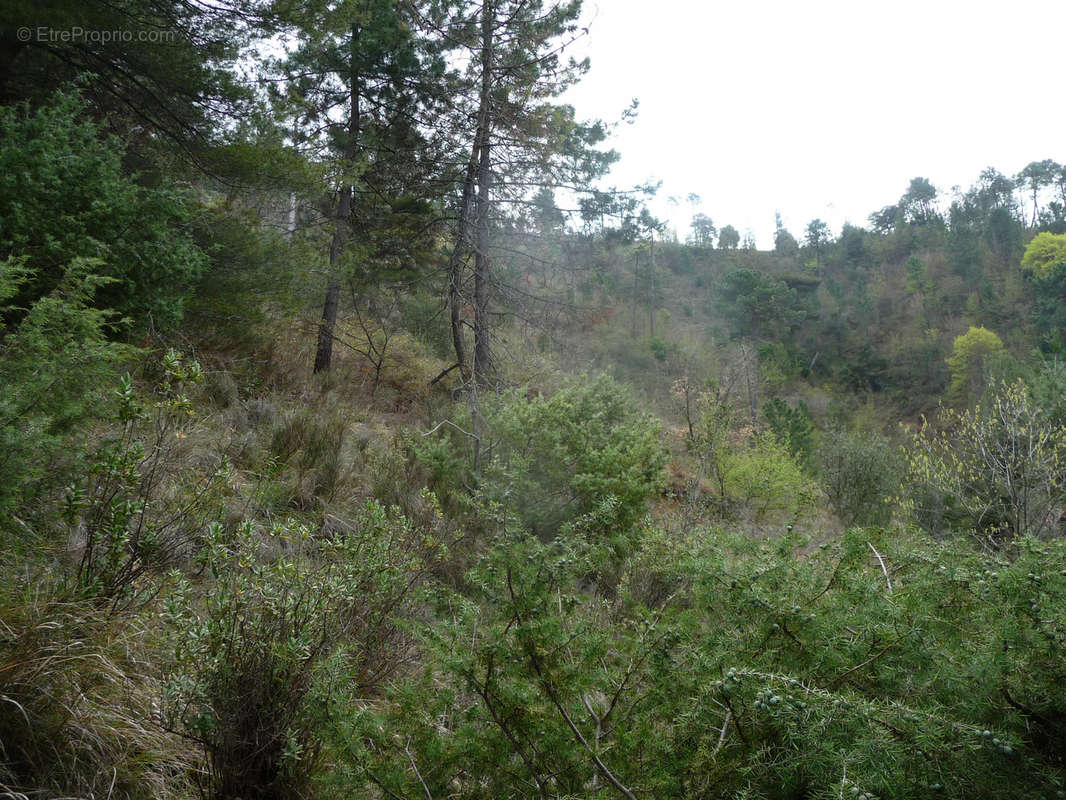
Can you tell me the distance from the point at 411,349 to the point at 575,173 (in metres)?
4.90

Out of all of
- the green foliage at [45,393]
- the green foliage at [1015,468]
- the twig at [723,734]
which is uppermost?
the green foliage at [45,393]

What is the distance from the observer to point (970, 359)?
119 ft

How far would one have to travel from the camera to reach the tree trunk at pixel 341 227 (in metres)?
9.68

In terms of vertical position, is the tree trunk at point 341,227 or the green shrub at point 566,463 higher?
the tree trunk at point 341,227

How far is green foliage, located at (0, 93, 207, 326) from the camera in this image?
14.1 ft

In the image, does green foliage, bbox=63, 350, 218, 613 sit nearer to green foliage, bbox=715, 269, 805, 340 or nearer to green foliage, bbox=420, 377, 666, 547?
green foliage, bbox=420, 377, 666, 547

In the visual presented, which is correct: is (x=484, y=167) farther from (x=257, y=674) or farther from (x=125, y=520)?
(x=257, y=674)

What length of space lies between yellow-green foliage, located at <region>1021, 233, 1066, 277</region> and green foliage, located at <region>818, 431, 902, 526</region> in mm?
35599

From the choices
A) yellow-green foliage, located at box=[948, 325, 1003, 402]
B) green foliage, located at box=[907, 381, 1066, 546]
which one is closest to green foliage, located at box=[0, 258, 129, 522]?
green foliage, located at box=[907, 381, 1066, 546]

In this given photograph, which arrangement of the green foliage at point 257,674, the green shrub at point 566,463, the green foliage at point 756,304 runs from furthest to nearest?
1. the green foliage at point 756,304
2. the green shrub at point 566,463
3. the green foliage at point 257,674

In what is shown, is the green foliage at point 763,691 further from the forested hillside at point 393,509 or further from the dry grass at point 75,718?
the dry grass at point 75,718

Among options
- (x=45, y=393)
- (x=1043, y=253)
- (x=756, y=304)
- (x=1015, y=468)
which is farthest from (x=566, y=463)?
(x=1043, y=253)

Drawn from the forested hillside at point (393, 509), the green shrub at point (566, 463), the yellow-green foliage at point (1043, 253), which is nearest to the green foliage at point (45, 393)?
the forested hillside at point (393, 509)

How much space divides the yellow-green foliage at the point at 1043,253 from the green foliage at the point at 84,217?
49.4 metres
